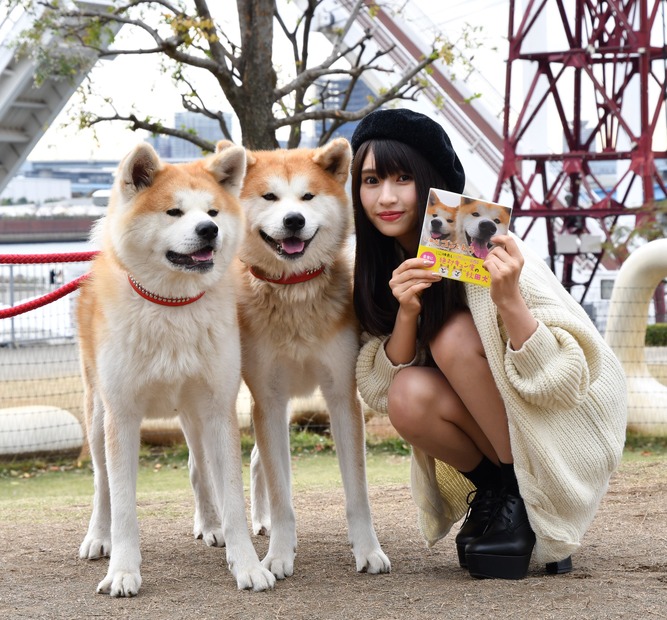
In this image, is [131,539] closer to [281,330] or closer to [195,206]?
[281,330]

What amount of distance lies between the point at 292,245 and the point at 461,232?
0.59m

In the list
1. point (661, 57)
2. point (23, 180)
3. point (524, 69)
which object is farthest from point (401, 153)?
point (23, 180)

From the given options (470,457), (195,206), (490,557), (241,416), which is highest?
(195,206)

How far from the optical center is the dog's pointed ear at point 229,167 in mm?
2783

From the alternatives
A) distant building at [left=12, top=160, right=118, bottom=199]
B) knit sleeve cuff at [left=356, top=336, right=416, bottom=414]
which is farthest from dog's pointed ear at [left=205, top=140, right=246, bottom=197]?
distant building at [left=12, top=160, right=118, bottom=199]

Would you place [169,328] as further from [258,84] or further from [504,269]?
[258,84]

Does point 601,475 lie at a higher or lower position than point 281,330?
lower

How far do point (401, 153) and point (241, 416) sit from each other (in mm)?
3978

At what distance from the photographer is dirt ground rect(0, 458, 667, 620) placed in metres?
2.40

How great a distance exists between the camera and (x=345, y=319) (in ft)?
9.98

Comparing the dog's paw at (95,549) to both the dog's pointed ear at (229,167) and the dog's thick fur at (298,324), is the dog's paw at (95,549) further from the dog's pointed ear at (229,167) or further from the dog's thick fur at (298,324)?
A: the dog's pointed ear at (229,167)

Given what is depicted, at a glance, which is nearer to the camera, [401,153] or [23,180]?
[401,153]

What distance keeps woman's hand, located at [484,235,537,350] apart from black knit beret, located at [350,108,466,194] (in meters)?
0.44

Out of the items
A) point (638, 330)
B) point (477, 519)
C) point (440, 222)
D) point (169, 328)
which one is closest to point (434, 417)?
point (477, 519)
